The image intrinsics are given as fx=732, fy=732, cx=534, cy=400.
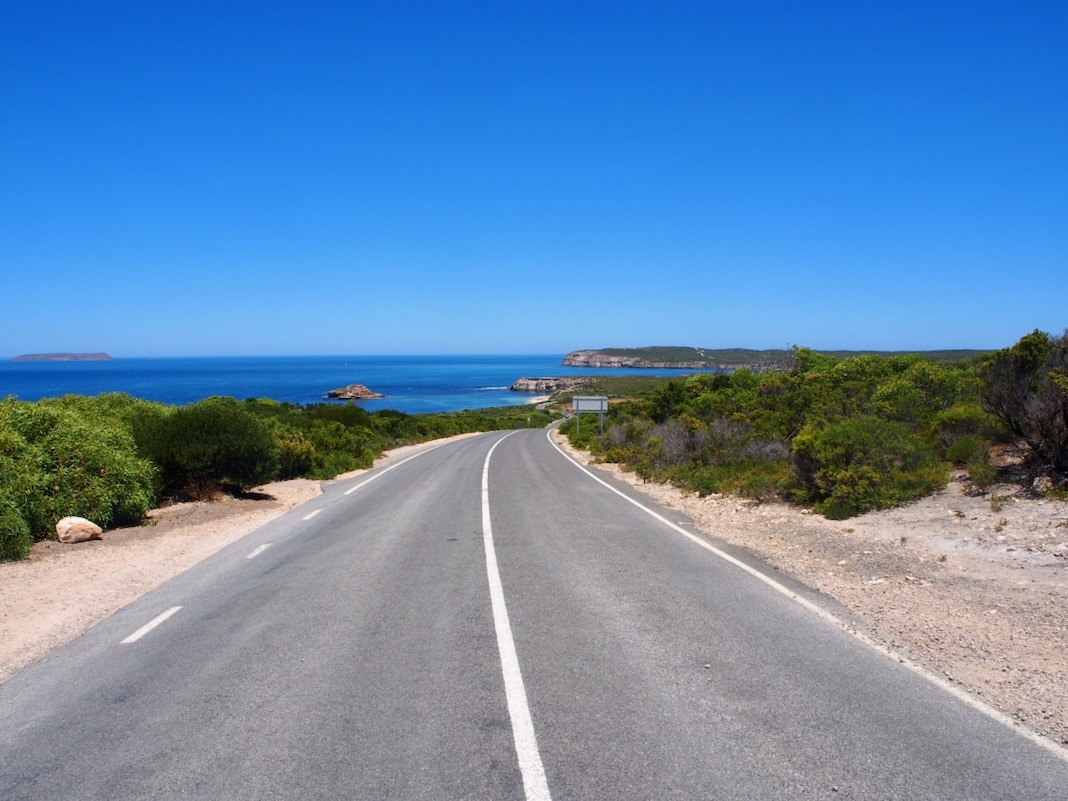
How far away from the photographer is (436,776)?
3943 mm

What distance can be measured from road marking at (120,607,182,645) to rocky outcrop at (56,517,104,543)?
4.79 meters

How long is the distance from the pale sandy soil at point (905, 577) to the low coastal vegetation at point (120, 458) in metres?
0.61

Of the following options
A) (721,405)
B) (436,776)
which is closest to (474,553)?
(436,776)

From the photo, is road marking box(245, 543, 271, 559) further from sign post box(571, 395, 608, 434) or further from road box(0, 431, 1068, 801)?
sign post box(571, 395, 608, 434)

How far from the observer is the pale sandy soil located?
226 inches

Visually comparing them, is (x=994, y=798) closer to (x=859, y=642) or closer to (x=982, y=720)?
(x=982, y=720)

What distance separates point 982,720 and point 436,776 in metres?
3.43

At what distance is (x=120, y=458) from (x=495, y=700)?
35.3 feet

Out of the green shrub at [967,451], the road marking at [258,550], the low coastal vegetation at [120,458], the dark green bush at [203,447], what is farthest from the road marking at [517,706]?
the dark green bush at [203,447]

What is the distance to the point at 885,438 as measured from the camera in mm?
12703

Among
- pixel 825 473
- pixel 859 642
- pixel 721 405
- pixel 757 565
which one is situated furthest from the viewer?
pixel 721 405

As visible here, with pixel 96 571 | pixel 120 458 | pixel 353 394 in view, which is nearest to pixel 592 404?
pixel 120 458

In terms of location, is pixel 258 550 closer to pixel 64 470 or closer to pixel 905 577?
pixel 64 470

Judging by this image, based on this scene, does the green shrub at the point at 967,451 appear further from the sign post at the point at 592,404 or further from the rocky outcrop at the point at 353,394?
the rocky outcrop at the point at 353,394
